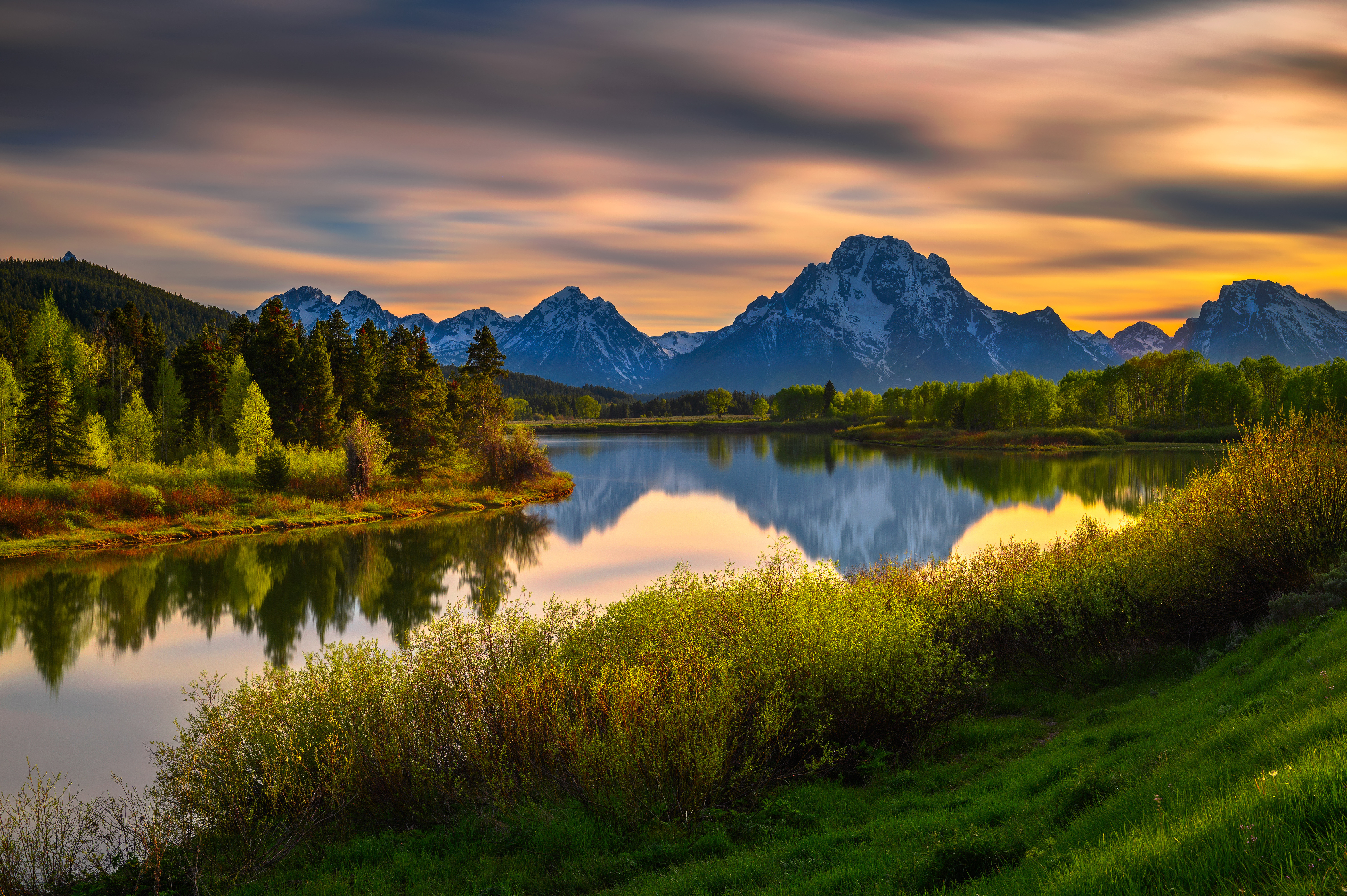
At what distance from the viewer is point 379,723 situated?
42.5 feet

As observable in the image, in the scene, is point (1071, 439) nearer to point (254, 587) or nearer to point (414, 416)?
point (414, 416)

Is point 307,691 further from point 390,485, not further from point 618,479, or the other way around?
point 618,479

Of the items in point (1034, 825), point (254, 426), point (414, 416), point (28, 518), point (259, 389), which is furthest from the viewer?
point (414, 416)

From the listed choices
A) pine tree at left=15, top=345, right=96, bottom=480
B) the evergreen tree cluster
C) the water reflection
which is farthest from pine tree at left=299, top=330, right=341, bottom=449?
the water reflection

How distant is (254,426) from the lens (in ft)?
193

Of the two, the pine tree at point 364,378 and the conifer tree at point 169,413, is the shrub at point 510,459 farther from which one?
the conifer tree at point 169,413

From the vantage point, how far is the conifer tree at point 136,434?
196 ft

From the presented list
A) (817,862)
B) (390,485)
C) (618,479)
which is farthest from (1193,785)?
(618,479)

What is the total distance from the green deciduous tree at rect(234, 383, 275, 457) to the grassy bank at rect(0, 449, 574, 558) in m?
1.36

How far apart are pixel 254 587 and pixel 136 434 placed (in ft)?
121

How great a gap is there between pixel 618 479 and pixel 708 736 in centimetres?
7859

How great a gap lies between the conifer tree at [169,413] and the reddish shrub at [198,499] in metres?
19.7

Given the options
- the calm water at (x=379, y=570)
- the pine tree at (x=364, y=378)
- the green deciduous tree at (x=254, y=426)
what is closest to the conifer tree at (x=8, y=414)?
the green deciduous tree at (x=254, y=426)

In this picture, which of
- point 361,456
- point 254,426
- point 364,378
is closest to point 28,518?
point 254,426
